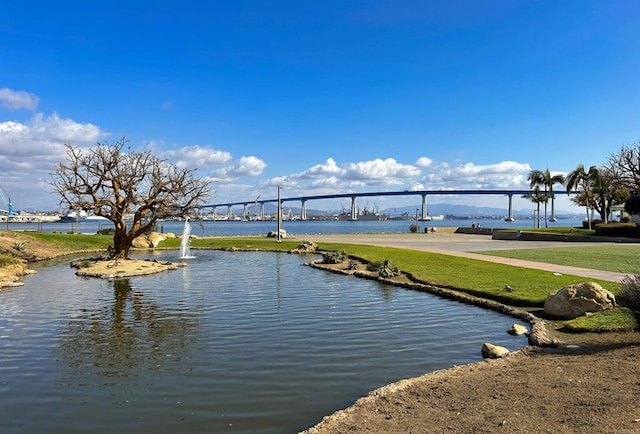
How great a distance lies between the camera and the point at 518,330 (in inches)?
514

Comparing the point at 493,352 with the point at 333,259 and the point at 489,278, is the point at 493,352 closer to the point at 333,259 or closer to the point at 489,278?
the point at 489,278

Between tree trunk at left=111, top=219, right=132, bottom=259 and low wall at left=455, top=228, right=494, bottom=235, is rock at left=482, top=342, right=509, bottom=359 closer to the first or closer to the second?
tree trunk at left=111, top=219, right=132, bottom=259

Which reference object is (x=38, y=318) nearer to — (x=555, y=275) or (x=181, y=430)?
(x=181, y=430)

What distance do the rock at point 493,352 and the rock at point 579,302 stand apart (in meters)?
3.99

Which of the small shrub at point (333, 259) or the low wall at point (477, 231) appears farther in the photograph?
the low wall at point (477, 231)

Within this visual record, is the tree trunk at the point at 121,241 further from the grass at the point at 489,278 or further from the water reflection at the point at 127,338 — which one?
the grass at the point at 489,278

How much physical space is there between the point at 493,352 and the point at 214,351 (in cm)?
656

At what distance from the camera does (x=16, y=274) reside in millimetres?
25125

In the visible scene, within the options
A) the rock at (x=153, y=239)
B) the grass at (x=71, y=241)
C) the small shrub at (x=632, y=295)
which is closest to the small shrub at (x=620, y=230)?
the small shrub at (x=632, y=295)

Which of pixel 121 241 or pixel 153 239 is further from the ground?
pixel 121 241

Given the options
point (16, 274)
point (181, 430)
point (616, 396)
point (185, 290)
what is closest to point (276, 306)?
point (185, 290)

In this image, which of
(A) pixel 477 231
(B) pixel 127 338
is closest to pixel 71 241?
(B) pixel 127 338

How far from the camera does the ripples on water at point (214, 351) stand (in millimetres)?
7977

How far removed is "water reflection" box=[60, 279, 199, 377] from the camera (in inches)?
418
